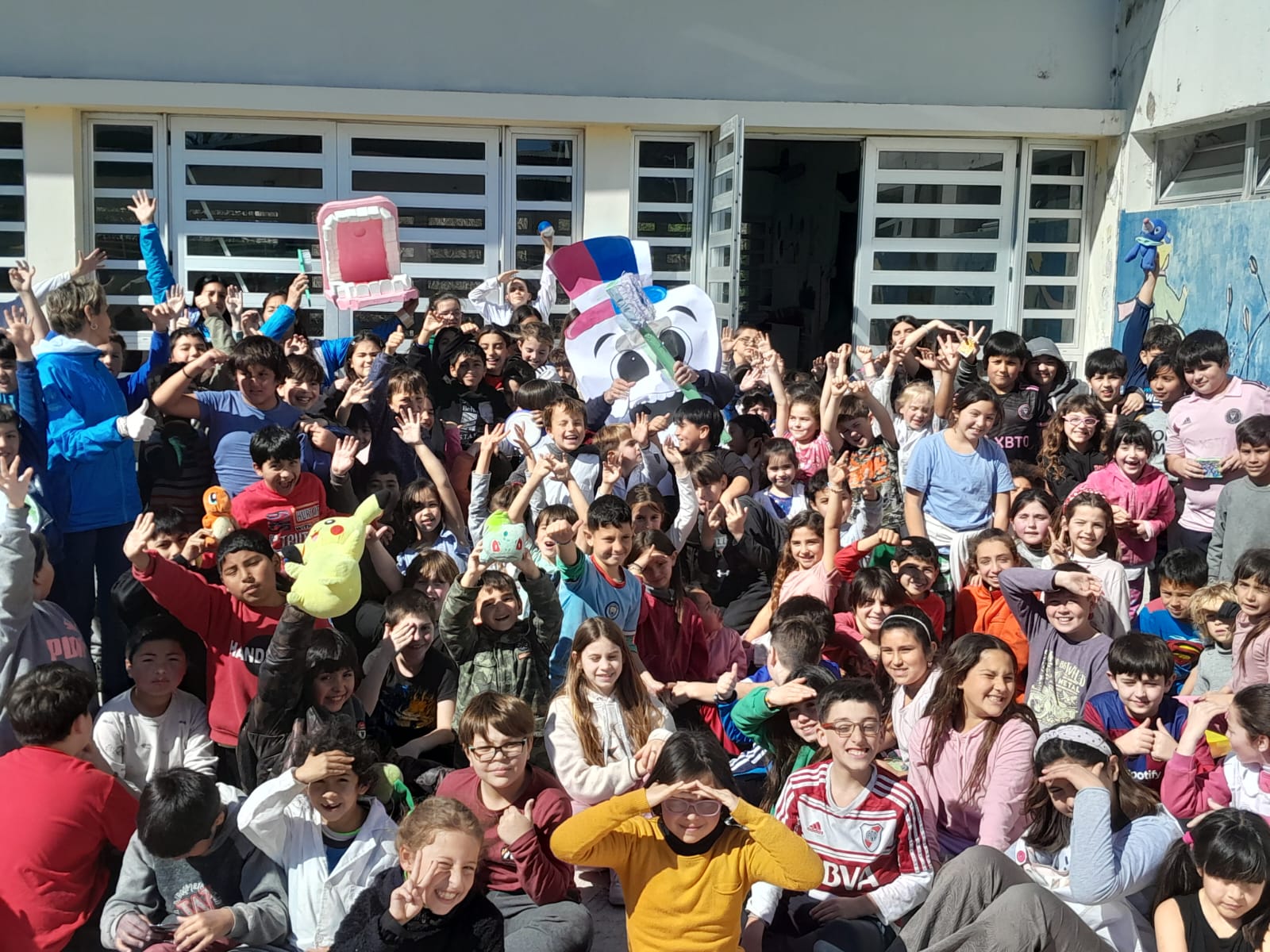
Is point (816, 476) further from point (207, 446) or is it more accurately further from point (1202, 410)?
point (207, 446)

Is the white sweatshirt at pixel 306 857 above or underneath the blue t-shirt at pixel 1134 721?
underneath

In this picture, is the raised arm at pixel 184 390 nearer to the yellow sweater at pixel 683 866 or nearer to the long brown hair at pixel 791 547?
the long brown hair at pixel 791 547

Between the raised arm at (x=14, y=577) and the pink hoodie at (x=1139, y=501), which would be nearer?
the raised arm at (x=14, y=577)

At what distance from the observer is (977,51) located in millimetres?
10125

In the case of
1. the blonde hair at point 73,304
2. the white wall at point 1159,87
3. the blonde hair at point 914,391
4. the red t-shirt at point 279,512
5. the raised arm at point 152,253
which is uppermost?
the white wall at point 1159,87

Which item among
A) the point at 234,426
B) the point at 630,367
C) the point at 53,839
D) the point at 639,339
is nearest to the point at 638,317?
the point at 639,339

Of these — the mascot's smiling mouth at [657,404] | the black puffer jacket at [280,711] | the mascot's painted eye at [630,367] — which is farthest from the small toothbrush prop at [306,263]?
the black puffer jacket at [280,711]

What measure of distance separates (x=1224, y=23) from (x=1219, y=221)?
1.31 m

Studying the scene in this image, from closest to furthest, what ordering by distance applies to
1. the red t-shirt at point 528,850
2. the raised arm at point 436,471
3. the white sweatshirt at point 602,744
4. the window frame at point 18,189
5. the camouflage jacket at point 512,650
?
the red t-shirt at point 528,850 → the white sweatshirt at point 602,744 → the camouflage jacket at point 512,650 → the raised arm at point 436,471 → the window frame at point 18,189

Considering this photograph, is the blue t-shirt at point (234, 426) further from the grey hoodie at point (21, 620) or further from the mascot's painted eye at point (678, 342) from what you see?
the mascot's painted eye at point (678, 342)

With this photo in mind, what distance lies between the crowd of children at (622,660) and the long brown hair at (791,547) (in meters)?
0.02

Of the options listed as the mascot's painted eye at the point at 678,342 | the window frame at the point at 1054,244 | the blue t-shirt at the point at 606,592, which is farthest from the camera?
the window frame at the point at 1054,244

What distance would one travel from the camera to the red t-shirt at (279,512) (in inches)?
194

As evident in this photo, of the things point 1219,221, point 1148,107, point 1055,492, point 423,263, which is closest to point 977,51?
point 1148,107
